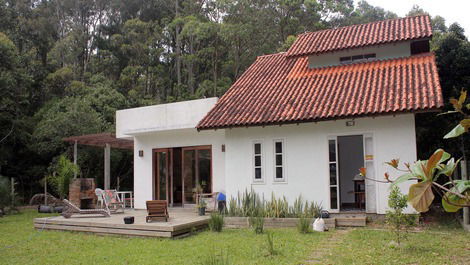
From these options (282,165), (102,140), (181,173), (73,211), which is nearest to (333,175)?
(282,165)

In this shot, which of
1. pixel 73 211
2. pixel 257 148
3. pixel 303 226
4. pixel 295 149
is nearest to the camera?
pixel 303 226

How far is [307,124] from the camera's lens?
41.8 ft

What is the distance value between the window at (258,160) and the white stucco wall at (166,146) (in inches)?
90.8

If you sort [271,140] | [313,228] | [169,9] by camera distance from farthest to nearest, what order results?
[169,9] → [271,140] → [313,228]

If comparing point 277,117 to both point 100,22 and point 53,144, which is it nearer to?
point 53,144

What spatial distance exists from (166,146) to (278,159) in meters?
5.55

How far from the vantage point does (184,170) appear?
1673 centimetres

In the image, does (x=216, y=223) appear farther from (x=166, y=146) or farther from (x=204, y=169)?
(x=166, y=146)

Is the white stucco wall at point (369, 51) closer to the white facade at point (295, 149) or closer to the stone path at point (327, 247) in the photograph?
the white facade at point (295, 149)

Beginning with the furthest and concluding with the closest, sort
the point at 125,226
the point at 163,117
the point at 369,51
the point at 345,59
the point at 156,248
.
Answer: the point at 163,117 < the point at 345,59 < the point at 369,51 < the point at 125,226 < the point at 156,248

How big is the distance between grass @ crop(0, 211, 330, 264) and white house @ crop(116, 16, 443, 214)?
2.48m

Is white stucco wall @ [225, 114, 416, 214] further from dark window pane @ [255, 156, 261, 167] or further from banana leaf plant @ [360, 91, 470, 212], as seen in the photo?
banana leaf plant @ [360, 91, 470, 212]

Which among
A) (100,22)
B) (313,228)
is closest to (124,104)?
(100,22)

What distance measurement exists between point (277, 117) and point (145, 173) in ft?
23.4
